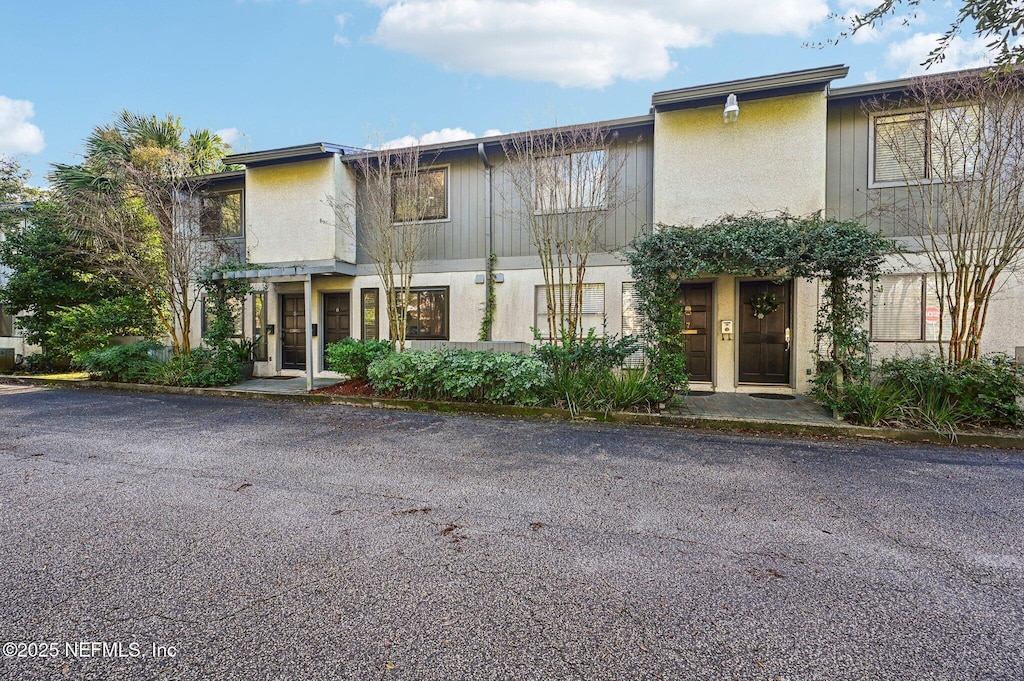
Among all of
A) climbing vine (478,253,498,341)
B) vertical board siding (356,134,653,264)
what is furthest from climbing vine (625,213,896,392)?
climbing vine (478,253,498,341)

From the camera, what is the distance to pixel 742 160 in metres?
8.28

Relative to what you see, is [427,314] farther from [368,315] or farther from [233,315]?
[233,315]

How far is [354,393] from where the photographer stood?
344 inches

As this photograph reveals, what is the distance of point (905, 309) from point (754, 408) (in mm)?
3367

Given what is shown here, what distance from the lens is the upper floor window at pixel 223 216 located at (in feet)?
38.9

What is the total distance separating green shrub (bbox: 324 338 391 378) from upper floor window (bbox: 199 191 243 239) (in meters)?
5.10

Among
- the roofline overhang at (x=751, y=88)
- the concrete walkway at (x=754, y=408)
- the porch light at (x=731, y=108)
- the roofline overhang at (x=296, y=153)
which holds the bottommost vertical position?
the concrete walkway at (x=754, y=408)

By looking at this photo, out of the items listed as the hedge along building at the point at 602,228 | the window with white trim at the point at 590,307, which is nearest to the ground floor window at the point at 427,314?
the hedge along building at the point at 602,228

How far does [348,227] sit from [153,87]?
28.0ft

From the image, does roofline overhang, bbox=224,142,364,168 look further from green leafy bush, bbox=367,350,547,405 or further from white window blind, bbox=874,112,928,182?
white window blind, bbox=874,112,928,182

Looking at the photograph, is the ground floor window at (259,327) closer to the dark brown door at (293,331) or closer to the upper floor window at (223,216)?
the dark brown door at (293,331)

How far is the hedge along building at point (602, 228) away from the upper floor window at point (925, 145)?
1.17 ft

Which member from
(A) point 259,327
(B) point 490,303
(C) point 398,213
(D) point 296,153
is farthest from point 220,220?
(B) point 490,303

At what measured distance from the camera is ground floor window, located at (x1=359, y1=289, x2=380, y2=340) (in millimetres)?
10766
